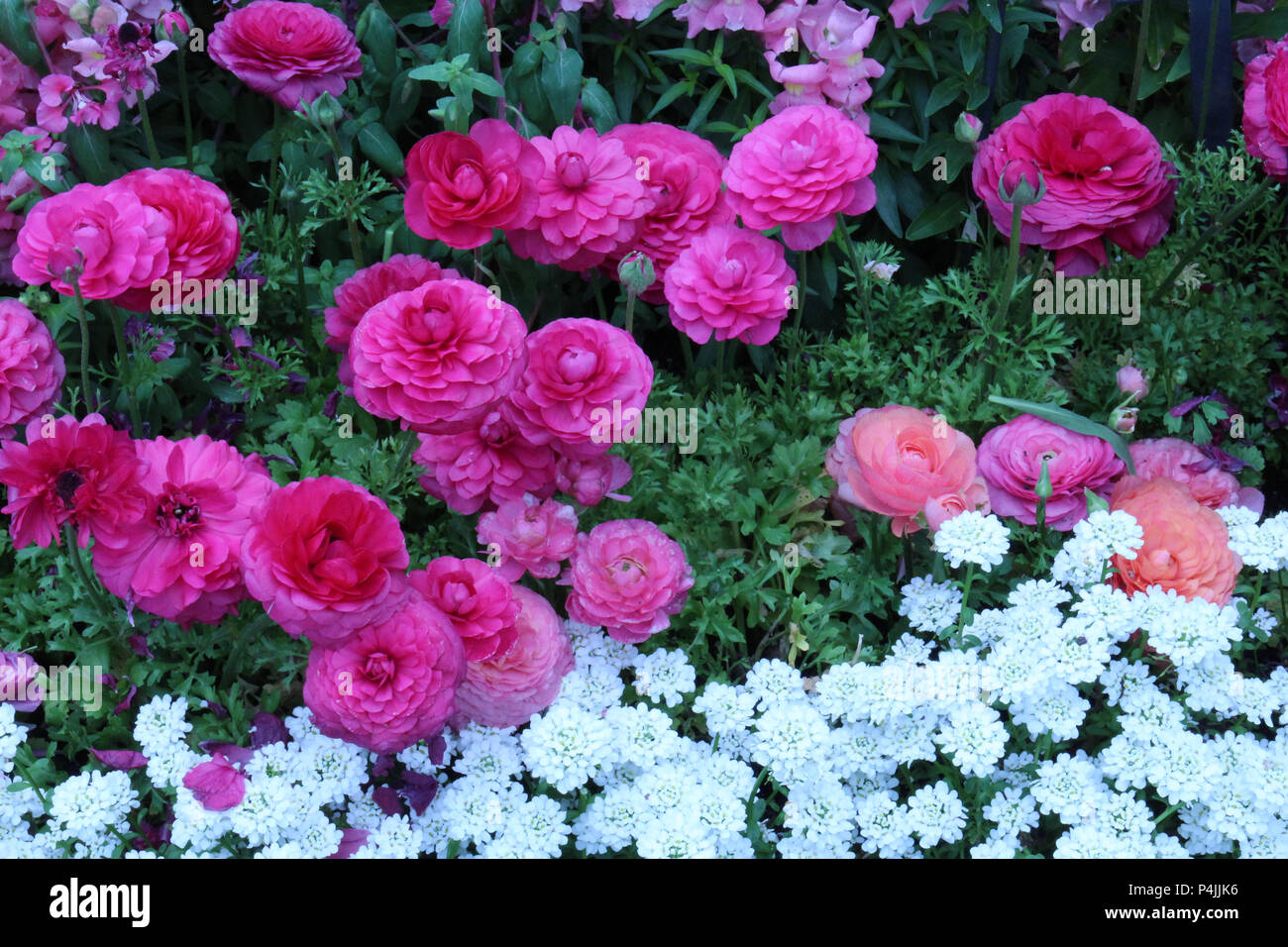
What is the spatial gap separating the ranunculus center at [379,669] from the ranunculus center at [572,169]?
0.70m

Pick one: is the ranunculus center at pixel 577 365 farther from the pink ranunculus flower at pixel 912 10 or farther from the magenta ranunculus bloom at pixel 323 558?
the pink ranunculus flower at pixel 912 10

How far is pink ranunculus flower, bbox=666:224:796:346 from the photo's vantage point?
1.69 meters

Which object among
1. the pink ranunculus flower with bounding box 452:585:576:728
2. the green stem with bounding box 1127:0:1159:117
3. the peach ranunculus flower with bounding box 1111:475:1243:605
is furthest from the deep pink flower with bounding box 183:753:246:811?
the green stem with bounding box 1127:0:1159:117

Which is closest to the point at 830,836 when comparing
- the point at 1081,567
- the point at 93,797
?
the point at 1081,567

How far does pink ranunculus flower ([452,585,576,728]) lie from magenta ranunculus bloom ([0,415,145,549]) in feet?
1.38

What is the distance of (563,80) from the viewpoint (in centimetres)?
188

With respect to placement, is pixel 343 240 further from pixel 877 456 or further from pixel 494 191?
pixel 877 456

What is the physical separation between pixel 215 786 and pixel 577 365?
2.03ft

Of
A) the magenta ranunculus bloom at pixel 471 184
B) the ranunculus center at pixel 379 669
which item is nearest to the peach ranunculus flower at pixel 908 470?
the magenta ranunculus bloom at pixel 471 184

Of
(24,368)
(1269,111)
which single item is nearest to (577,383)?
(24,368)

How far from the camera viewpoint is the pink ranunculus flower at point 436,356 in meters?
1.34

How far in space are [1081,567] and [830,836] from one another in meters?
0.43

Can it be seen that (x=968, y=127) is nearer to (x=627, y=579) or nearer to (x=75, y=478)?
(x=627, y=579)

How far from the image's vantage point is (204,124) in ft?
7.64
